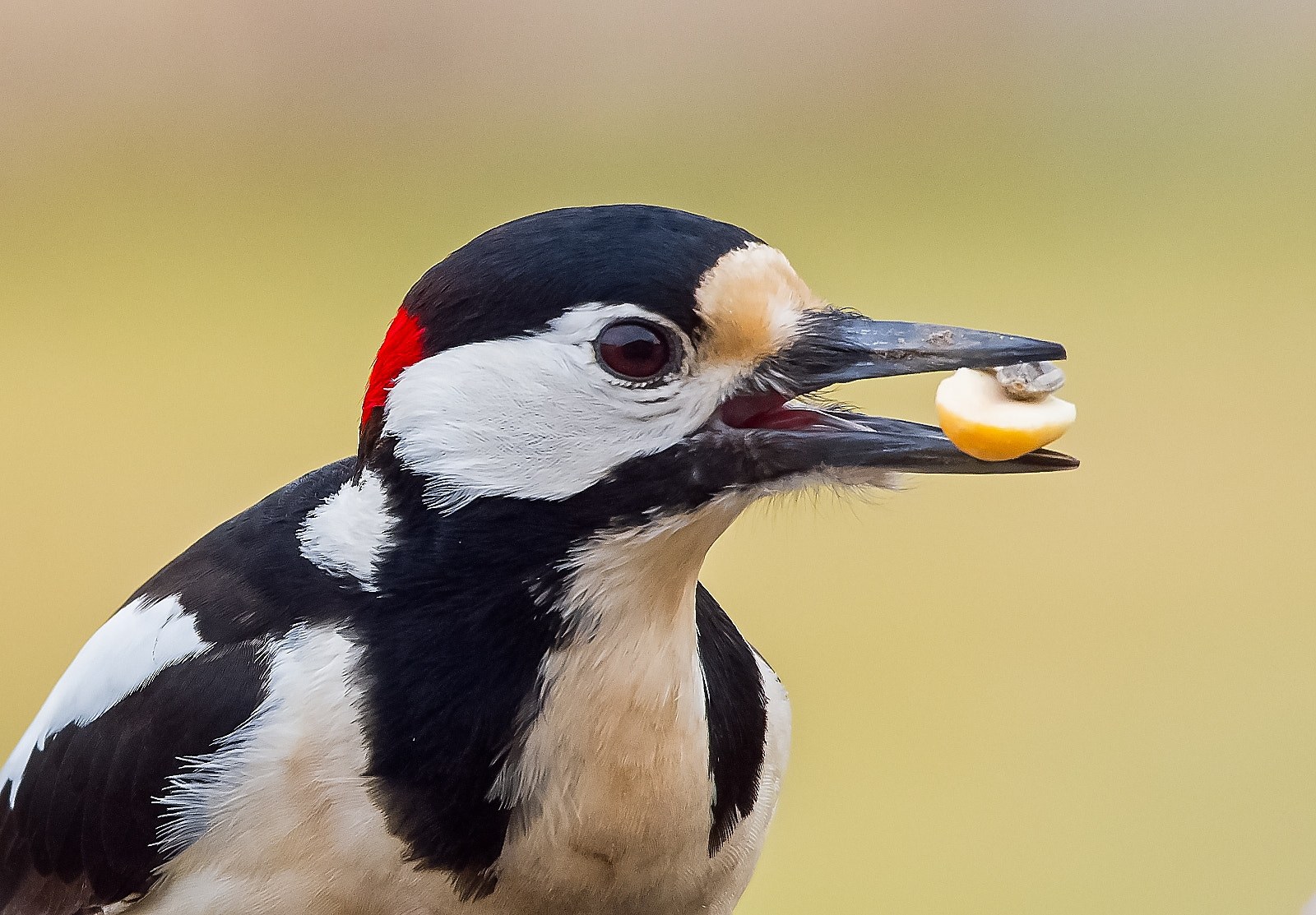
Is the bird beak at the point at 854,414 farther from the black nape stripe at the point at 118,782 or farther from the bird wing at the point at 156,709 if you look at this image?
the black nape stripe at the point at 118,782

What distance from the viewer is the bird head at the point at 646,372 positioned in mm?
1066

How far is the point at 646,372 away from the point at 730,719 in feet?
1.38

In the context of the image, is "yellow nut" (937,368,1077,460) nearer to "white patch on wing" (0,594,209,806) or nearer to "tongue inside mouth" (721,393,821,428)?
"tongue inside mouth" (721,393,821,428)

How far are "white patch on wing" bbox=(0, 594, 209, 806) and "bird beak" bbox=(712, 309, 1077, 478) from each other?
575 millimetres

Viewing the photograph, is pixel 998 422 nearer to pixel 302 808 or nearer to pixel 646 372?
pixel 646 372

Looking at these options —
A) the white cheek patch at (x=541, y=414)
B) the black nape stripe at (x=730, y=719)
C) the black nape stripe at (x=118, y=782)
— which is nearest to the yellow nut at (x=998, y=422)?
the white cheek patch at (x=541, y=414)

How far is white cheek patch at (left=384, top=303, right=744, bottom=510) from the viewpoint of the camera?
107 centimetres

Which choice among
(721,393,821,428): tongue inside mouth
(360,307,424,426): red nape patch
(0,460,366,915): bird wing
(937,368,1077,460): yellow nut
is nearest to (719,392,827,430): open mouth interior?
(721,393,821,428): tongue inside mouth

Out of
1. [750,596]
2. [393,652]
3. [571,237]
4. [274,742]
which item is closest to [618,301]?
[571,237]

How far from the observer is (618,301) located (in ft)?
Result: 3.48

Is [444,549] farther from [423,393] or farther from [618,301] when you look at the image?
[618,301]

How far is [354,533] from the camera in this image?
1197 millimetres

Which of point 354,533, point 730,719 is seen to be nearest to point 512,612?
point 354,533

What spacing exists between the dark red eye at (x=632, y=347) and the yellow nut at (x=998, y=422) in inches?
8.7
